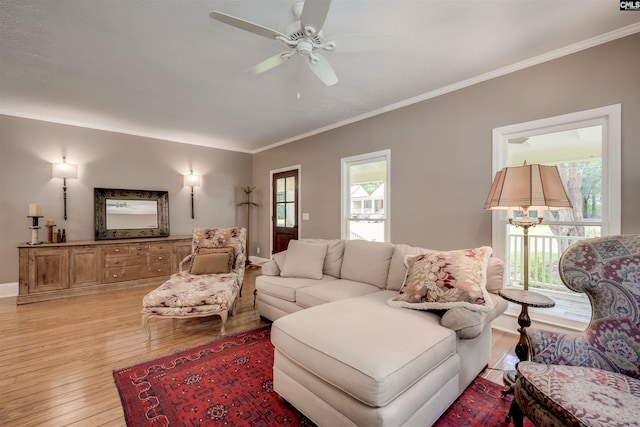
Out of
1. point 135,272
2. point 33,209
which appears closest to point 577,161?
point 135,272

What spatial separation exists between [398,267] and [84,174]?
5028 mm

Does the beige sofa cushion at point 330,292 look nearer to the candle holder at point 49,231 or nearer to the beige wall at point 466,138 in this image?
the beige wall at point 466,138

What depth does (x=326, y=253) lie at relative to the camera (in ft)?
10.2

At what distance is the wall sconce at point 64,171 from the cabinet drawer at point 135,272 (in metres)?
1.17

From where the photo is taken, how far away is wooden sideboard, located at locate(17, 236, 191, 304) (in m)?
3.64

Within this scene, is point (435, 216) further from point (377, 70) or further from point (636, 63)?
point (636, 63)

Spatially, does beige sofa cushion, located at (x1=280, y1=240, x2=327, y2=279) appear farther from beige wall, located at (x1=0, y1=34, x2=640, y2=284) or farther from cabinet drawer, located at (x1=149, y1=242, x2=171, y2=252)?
cabinet drawer, located at (x1=149, y1=242, x2=171, y2=252)

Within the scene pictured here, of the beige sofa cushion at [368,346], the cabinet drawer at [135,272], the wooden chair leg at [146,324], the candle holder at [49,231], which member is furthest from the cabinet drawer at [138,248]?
the beige sofa cushion at [368,346]

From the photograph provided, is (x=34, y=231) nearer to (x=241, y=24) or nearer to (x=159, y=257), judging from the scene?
(x=159, y=257)

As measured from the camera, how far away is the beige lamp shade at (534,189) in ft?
5.92

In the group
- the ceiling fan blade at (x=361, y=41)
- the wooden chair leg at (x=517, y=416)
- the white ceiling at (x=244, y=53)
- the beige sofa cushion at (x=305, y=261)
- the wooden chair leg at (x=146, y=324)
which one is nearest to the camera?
the wooden chair leg at (x=517, y=416)

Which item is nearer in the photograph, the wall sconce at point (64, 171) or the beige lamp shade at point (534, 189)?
the beige lamp shade at point (534, 189)

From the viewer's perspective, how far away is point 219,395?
1.80 m

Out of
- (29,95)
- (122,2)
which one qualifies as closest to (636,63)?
(122,2)
